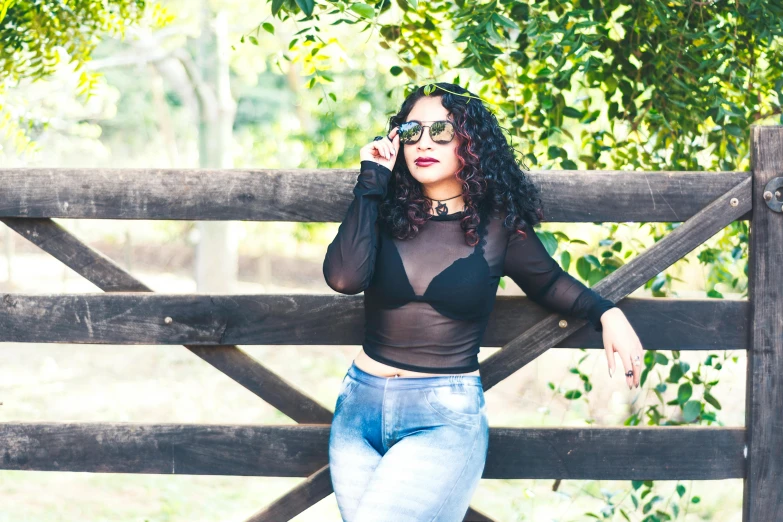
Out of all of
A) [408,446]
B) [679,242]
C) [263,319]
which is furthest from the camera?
[263,319]

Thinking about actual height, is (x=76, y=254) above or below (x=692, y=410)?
above

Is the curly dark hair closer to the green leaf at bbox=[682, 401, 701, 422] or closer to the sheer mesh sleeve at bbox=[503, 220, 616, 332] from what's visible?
the sheer mesh sleeve at bbox=[503, 220, 616, 332]

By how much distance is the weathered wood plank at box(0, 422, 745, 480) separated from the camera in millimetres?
2670

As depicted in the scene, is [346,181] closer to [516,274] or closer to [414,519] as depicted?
[516,274]

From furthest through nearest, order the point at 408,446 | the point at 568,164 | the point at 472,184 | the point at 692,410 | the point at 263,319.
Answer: the point at 568,164
the point at 692,410
the point at 263,319
the point at 472,184
the point at 408,446

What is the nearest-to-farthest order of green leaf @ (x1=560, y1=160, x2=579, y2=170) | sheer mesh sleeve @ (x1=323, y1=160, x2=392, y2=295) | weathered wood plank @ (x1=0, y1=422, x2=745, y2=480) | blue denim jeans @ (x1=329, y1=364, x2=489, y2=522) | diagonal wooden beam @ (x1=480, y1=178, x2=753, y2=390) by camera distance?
1. blue denim jeans @ (x1=329, y1=364, x2=489, y2=522)
2. sheer mesh sleeve @ (x1=323, y1=160, x2=392, y2=295)
3. diagonal wooden beam @ (x1=480, y1=178, x2=753, y2=390)
4. weathered wood plank @ (x1=0, y1=422, x2=745, y2=480)
5. green leaf @ (x1=560, y1=160, x2=579, y2=170)

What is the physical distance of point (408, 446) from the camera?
2107 millimetres

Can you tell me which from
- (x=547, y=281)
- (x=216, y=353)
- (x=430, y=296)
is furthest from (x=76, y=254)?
(x=547, y=281)

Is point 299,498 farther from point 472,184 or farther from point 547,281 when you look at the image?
point 472,184

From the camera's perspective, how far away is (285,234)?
1906 centimetres

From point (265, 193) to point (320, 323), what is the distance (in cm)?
48

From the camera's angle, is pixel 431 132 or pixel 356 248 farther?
pixel 431 132

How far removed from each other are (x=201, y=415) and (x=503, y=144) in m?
5.58

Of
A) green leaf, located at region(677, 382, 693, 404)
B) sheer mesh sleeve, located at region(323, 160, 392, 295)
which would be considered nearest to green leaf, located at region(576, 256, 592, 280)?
green leaf, located at region(677, 382, 693, 404)
